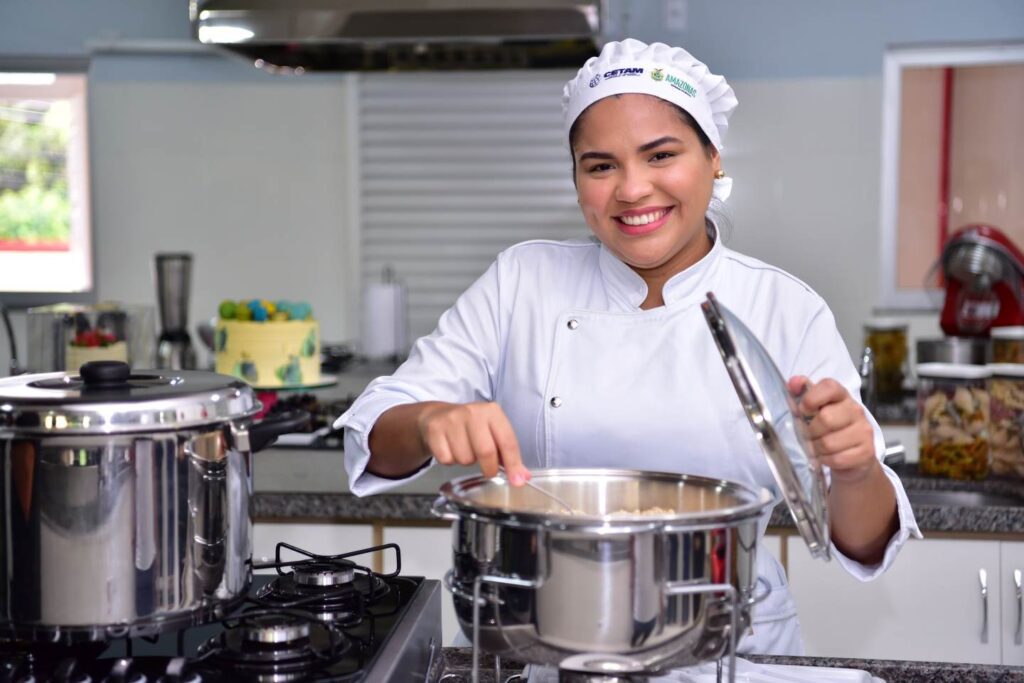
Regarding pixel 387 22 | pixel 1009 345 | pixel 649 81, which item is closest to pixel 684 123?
pixel 649 81

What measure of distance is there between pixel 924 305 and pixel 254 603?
394cm

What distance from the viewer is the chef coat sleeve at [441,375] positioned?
4.28 feet

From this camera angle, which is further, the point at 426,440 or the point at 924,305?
the point at 924,305

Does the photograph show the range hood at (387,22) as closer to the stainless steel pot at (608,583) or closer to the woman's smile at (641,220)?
the woman's smile at (641,220)

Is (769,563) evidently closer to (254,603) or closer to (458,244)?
(254,603)

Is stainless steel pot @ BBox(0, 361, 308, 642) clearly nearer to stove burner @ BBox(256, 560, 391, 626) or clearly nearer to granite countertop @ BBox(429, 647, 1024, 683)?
stove burner @ BBox(256, 560, 391, 626)

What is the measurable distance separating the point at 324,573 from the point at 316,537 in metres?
1.02

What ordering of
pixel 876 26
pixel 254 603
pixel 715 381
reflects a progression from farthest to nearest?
1. pixel 876 26
2. pixel 715 381
3. pixel 254 603

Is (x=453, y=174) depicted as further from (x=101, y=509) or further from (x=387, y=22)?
(x=101, y=509)

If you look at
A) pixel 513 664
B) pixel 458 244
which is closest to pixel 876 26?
pixel 458 244

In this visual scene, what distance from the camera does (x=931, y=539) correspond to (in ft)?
6.81

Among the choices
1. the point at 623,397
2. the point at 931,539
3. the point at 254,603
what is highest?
the point at 623,397

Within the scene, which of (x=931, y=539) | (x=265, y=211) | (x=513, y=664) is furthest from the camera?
(x=265, y=211)

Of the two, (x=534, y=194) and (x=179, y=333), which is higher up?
(x=534, y=194)
